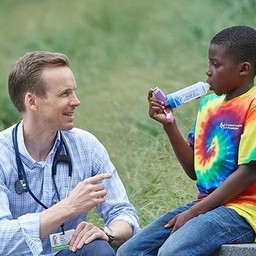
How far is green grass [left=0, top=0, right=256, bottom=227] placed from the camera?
7.05 m

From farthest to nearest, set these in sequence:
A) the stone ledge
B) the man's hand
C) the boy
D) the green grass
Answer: the green grass < the man's hand < the boy < the stone ledge

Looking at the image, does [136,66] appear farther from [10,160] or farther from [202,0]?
A: [10,160]

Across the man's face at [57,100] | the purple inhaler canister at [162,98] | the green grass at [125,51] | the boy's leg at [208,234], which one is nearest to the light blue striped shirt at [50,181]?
the man's face at [57,100]

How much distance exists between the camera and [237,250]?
12.4ft

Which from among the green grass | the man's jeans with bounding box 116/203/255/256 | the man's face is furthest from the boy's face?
the green grass

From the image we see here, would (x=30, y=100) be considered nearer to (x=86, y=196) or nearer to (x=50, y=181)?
(x=50, y=181)

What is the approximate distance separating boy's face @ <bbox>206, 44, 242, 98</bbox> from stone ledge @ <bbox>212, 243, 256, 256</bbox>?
2.35 ft

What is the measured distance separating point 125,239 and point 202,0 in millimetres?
3702

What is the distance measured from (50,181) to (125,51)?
3.28 meters

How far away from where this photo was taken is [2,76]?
7762 millimetres

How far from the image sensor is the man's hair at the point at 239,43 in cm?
410

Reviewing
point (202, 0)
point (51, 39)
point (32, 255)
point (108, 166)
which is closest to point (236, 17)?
point (202, 0)

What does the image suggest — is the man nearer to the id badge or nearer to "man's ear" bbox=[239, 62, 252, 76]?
the id badge

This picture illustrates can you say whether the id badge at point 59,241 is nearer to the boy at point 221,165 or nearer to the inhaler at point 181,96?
the boy at point 221,165
